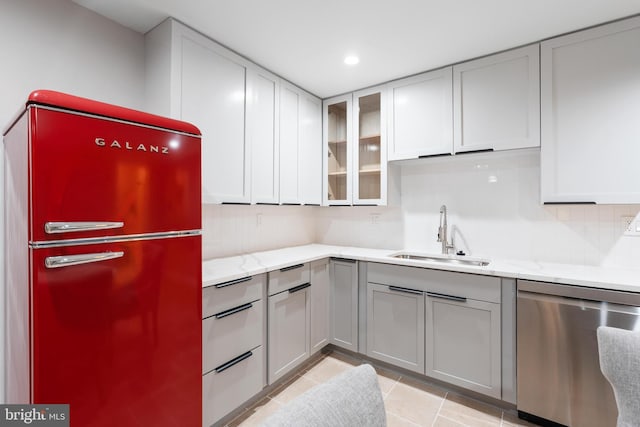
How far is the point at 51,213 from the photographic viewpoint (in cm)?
102

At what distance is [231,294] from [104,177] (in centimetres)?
95

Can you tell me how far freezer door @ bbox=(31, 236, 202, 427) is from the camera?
1020 millimetres

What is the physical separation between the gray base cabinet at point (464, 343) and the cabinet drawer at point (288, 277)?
3.08ft

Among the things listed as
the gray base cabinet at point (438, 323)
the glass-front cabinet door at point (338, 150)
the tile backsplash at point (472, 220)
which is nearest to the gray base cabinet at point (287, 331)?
the gray base cabinet at point (438, 323)

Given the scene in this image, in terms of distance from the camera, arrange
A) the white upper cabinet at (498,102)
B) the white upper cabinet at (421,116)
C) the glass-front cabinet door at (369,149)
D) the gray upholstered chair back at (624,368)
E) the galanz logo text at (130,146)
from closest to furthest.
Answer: the gray upholstered chair back at (624,368) < the galanz logo text at (130,146) < the white upper cabinet at (498,102) < the white upper cabinet at (421,116) < the glass-front cabinet door at (369,149)

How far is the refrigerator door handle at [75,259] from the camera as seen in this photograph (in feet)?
3.33

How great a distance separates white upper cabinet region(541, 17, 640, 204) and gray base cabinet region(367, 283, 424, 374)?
1179 millimetres

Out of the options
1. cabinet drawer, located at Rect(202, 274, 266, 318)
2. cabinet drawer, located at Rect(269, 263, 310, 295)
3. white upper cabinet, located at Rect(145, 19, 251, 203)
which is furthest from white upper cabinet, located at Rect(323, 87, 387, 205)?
cabinet drawer, located at Rect(202, 274, 266, 318)

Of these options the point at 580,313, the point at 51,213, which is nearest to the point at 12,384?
the point at 51,213

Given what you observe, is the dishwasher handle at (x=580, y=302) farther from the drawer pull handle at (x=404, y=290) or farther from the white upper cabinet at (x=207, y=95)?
the white upper cabinet at (x=207, y=95)

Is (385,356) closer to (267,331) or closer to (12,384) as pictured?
(267,331)

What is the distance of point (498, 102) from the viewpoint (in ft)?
7.14

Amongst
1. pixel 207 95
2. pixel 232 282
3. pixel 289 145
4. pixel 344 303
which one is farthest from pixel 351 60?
pixel 344 303

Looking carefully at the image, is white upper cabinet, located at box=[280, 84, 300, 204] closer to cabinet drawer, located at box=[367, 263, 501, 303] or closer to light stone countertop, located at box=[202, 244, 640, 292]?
light stone countertop, located at box=[202, 244, 640, 292]
